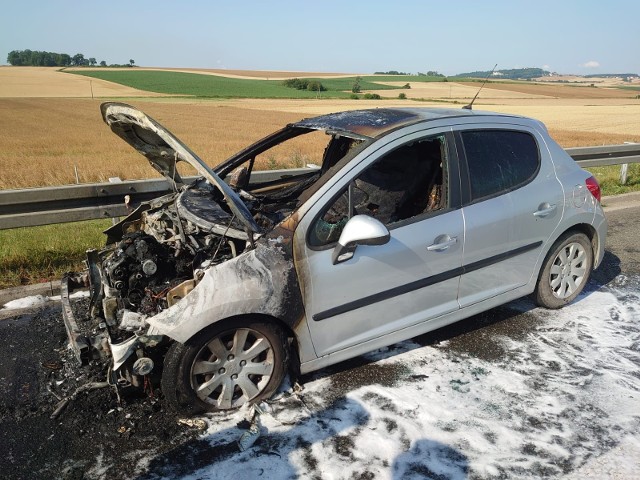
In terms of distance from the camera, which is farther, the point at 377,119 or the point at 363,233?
the point at 377,119

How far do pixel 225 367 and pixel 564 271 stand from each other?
3.07 meters

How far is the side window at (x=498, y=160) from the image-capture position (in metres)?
3.86

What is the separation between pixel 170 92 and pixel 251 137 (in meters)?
40.2

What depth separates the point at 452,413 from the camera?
3.28 metres

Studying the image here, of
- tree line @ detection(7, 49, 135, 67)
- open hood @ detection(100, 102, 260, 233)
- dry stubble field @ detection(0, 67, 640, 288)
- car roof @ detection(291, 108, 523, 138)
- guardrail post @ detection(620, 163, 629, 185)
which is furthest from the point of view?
tree line @ detection(7, 49, 135, 67)

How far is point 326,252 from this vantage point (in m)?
3.26

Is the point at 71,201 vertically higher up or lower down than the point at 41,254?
higher up

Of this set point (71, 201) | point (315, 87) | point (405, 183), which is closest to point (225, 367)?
point (405, 183)

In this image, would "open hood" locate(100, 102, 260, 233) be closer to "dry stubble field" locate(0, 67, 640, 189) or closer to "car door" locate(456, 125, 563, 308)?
"car door" locate(456, 125, 563, 308)

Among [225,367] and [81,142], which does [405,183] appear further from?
[81,142]

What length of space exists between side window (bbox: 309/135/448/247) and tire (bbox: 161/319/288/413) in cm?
102

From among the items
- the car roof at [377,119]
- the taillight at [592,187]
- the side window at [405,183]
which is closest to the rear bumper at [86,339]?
the side window at [405,183]

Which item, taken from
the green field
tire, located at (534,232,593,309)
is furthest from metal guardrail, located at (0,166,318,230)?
the green field

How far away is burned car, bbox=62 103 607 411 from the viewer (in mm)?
3105
